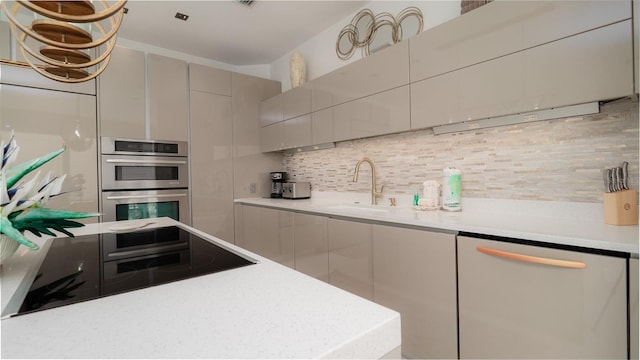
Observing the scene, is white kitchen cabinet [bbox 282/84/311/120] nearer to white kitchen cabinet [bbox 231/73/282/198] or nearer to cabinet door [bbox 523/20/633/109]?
white kitchen cabinet [bbox 231/73/282/198]

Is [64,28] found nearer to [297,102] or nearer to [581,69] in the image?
[581,69]

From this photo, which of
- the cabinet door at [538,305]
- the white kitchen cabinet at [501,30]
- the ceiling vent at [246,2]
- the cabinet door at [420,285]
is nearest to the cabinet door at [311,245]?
the cabinet door at [420,285]

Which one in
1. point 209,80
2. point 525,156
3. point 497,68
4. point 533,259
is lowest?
point 533,259

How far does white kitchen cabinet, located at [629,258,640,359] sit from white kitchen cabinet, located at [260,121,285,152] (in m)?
2.69

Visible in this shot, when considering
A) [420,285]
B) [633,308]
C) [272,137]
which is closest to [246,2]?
[272,137]

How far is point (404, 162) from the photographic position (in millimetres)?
2326

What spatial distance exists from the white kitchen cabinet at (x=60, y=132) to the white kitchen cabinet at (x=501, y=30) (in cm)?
269

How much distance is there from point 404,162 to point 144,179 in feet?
7.85

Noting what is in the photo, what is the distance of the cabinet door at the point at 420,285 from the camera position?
4.75 ft

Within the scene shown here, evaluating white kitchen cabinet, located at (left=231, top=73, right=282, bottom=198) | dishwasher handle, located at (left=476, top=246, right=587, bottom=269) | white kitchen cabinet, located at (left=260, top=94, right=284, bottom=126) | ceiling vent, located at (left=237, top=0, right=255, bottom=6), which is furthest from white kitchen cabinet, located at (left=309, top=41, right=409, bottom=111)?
dishwasher handle, located at (left=476, top=246, right=587, bottom=269)

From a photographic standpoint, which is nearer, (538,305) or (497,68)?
(538,305)

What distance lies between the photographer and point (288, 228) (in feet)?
8.28

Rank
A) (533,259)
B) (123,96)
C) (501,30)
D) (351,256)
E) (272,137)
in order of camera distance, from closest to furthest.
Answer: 1. (533,259)
2. (501,30)
3. (351,256)
4. (123,96)
5. (272,137)

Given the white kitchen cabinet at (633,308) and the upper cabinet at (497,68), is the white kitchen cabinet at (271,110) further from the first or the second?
the white kitchen cabinet at (633,308)
